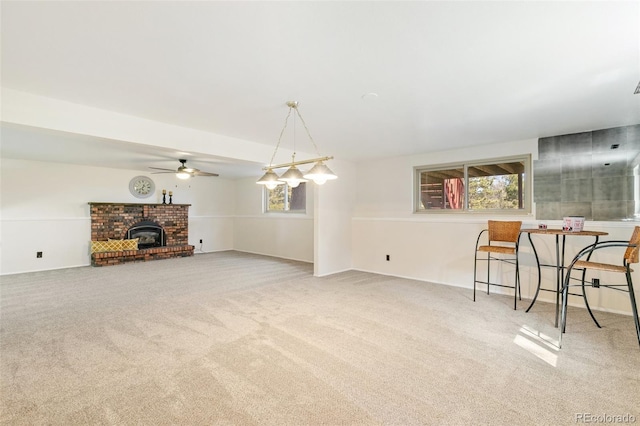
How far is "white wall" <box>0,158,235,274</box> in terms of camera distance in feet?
19.0

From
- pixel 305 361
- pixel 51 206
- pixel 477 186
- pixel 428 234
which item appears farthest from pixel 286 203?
pixel 305 361

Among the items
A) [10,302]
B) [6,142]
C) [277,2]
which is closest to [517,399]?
[277,2]

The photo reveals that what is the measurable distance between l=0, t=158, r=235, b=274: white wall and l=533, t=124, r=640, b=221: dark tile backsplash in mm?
8151

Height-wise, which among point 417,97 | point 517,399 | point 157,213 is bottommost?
point 517,399

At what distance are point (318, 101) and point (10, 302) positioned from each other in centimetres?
474

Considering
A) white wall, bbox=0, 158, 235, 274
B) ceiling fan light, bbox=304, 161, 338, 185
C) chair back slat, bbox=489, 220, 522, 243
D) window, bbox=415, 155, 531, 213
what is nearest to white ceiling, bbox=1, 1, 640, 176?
ceiling fan light, bbox=304, 161, 338, 185

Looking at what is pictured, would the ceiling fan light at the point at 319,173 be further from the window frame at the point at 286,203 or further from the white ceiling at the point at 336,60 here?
the window frame at the point at 286,203

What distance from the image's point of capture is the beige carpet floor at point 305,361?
1.80 metres

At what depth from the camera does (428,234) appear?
5098 mm

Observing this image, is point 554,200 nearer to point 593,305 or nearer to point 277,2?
point 593,305

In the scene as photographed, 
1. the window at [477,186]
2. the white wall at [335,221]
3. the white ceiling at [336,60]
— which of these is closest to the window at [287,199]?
the white wall at [335,221]

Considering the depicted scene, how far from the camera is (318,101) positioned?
281cm

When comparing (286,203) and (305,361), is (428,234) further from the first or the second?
(286,203)

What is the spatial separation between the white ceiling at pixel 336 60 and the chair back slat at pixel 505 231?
1262 millimetres
